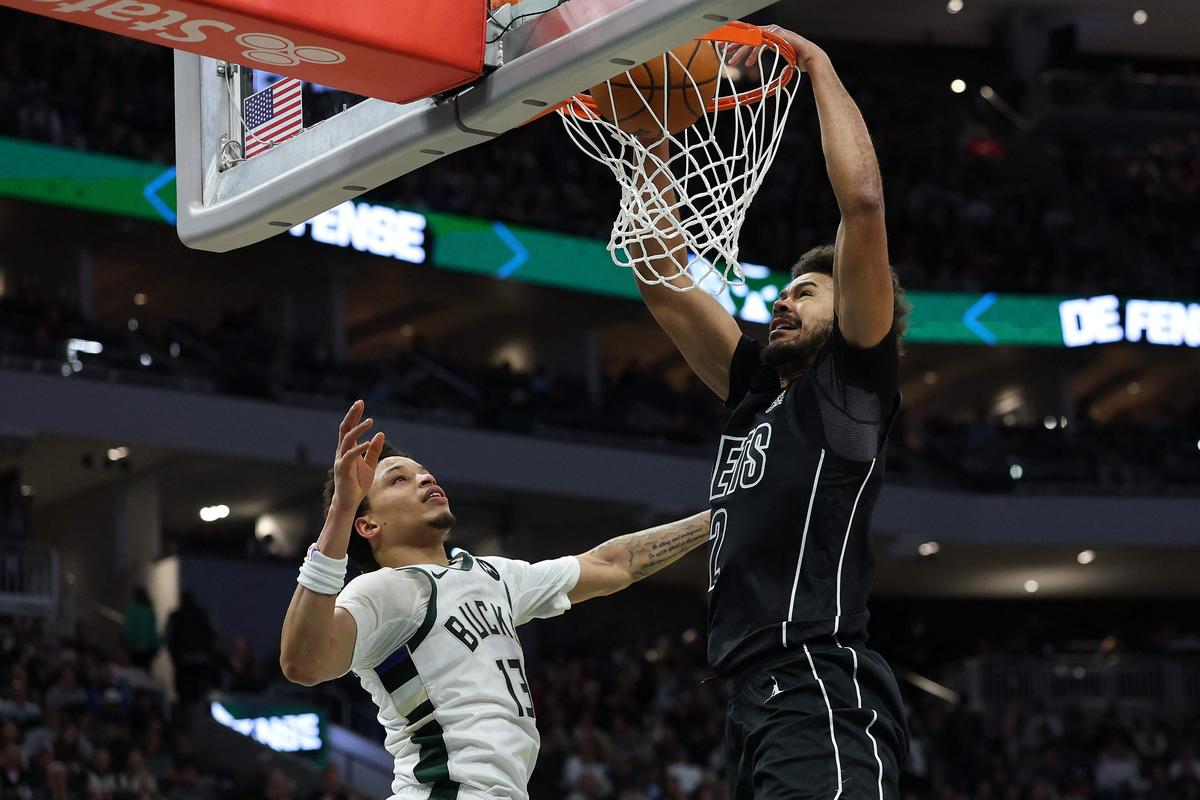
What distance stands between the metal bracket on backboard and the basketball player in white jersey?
0.64 metres

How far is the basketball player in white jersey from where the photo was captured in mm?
4438

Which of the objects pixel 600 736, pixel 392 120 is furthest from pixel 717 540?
pixel 600 736

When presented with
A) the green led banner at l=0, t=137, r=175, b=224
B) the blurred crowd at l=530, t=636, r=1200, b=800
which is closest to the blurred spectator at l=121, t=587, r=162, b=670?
the blurred crowd at l=530, t=636, r=1200, b=800

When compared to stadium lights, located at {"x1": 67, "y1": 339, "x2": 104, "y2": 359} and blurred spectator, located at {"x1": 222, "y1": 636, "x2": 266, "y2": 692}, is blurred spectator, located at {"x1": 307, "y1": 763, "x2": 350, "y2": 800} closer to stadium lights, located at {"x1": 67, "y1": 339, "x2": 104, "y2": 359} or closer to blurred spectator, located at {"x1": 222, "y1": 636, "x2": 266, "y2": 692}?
blurred spectator, located at {"x1": 222, "y1": 636, "x2": 266, "y2": 692}

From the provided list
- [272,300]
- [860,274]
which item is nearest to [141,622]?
[272,300]

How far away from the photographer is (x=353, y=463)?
441 cm

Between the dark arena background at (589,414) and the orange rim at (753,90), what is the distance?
31.4ft

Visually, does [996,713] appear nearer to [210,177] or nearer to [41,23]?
[41,23]

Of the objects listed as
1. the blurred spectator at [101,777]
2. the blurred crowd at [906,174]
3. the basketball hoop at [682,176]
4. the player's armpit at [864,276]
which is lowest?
the blurred spectator at [101,777]

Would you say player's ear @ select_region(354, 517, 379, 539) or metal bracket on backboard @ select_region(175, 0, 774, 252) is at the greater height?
metal bracket on backboard @ select_region(175, 0, 774, 252)

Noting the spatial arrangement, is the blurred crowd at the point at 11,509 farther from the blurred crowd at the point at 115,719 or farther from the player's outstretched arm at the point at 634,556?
the player's outstretched arm at the point at 634,556

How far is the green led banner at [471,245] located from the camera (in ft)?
69.0

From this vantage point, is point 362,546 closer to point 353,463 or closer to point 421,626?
point 421,626

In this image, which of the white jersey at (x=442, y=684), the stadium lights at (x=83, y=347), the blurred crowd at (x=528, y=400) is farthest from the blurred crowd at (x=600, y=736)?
the white jersey at (x=442, y=684)
